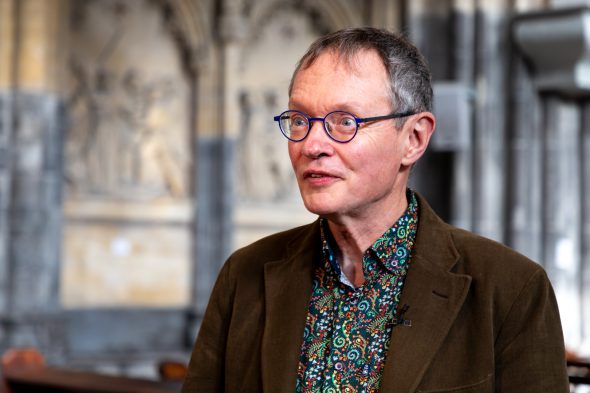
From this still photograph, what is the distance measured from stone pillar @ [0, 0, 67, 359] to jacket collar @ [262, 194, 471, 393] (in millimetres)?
6635

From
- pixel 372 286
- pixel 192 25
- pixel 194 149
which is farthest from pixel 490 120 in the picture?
→ pixel 372 286

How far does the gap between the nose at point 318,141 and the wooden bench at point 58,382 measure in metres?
2.12

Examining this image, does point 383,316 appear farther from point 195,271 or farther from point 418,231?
point 195,271

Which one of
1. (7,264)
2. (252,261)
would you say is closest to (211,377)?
(252,261)

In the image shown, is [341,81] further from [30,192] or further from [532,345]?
[30,192]

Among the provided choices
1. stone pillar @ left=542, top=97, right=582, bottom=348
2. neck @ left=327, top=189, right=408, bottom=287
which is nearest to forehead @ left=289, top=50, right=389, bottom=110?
neck @ left=327, top=189, right=408, bottom=287

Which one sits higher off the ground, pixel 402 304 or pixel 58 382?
pixel 402 304

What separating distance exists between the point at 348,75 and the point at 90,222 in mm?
7914

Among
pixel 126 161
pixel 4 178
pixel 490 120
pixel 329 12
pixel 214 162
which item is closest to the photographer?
pixel 4 178

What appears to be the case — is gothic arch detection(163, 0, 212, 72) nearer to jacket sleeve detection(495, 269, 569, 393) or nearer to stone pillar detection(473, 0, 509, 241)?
stone pillar detection(473, 0, 509, 241)

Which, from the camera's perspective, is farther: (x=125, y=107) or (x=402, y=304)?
(x=125, y=107)

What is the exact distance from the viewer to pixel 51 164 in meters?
8.02

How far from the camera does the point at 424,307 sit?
1.46m

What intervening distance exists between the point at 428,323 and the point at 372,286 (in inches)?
5.4
